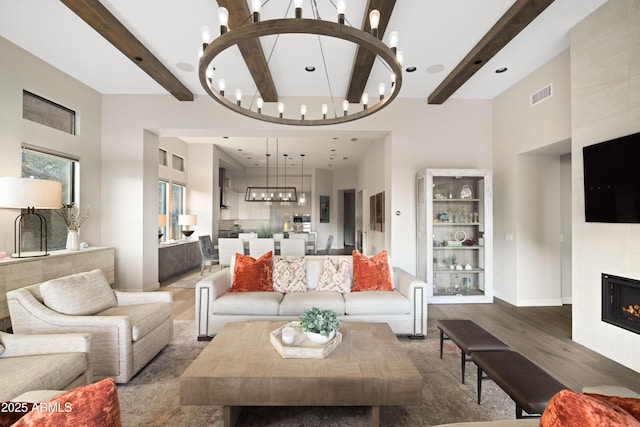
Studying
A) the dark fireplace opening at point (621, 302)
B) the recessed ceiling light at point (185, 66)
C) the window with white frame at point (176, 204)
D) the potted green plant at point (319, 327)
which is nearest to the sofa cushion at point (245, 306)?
the potted green plant at point (319, 327)

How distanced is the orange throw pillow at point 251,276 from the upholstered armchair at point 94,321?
93cm

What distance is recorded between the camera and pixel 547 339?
326 centimetres

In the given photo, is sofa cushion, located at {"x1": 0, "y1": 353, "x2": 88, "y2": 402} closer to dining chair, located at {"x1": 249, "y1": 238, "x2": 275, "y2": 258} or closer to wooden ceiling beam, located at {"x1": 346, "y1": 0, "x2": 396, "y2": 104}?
dining chair, located at {"x1": 249, "y1": 238, "x2": 275, "y2": 258}

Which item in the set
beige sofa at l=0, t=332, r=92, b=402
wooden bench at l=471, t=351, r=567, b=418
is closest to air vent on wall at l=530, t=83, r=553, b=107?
wooden bench at l=471, t=351, r=567, b=418

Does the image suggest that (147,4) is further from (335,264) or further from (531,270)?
(531,270)

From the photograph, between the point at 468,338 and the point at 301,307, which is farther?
the point at 301,307

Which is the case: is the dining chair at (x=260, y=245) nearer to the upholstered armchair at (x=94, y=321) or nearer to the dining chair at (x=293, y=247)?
the dining chair at (x=293, y=247)

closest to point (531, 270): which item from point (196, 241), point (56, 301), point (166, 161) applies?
point (56, 301)

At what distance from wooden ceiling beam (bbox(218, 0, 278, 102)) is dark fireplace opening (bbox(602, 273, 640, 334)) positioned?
4.03 metres

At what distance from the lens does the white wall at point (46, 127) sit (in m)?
3.40

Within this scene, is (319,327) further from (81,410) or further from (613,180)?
(613,180)

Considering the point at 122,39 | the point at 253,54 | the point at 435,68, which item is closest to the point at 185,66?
the point at 122,39

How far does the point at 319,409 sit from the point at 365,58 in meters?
3.62

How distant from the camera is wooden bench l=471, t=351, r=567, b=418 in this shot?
1.53 meters
